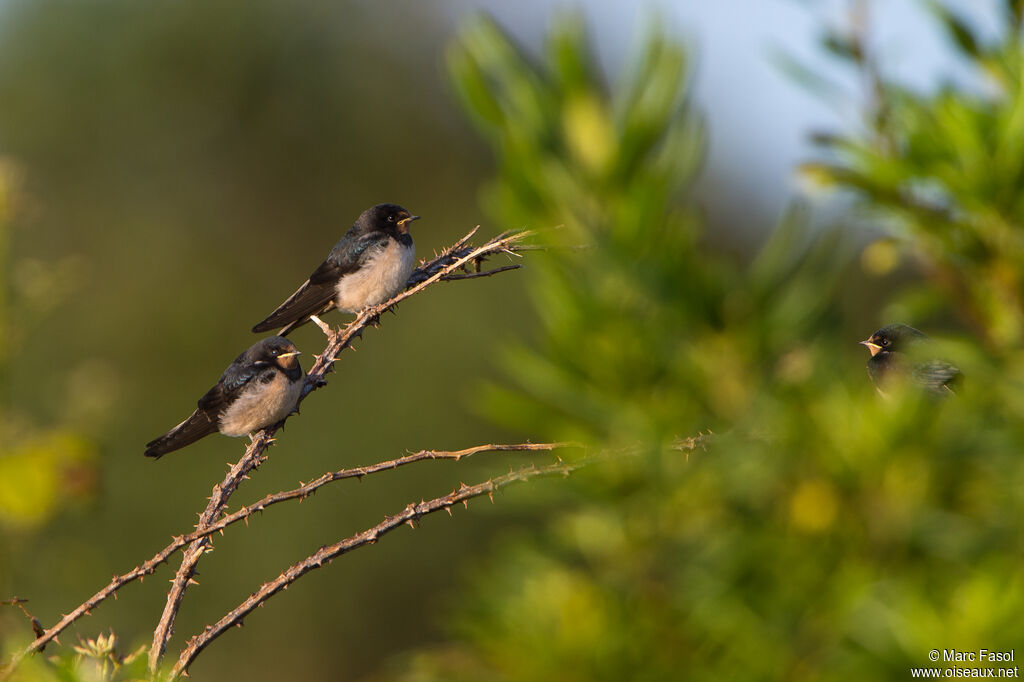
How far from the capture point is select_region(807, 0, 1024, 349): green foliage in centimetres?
162

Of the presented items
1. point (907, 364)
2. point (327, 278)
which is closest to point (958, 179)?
point (907, 364)

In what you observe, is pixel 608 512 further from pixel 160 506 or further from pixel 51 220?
pixel 51 220

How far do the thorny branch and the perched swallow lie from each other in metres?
1.23

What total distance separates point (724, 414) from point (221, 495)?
148cm

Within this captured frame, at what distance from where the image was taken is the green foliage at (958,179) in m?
1.62

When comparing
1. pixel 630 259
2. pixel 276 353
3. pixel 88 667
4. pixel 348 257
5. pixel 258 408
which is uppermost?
pixel 348 257

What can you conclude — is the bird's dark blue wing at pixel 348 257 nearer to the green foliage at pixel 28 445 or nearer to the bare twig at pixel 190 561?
the green foliage at pixel 28 445

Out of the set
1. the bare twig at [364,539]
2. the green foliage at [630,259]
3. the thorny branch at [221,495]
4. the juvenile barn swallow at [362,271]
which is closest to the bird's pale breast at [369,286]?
the juvenile barn swallow at [362,271]

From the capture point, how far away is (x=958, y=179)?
166 cm

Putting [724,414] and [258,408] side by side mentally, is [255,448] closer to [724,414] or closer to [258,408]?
[724,414]

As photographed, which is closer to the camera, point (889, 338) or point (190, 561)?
point (190, 561)

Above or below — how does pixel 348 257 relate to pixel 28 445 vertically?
above

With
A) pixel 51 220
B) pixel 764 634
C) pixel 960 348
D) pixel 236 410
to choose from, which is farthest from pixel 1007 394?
pixel 51 220

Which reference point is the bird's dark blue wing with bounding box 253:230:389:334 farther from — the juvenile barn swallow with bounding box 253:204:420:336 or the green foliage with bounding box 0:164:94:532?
the green foliage with bounding box 0:164:94:532
